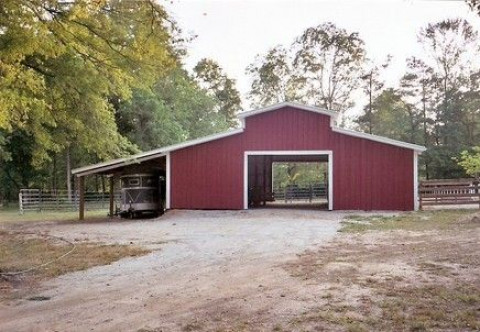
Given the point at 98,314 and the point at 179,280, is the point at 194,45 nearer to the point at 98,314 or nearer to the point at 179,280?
the point at 179,280

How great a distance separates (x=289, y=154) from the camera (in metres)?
19.7

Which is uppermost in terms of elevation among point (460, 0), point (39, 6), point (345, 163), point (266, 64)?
point (266, 64)

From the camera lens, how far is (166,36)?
6805 millimetres

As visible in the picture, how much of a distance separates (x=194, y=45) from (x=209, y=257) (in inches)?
172

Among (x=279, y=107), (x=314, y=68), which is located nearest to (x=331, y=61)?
(x=314, y=68)

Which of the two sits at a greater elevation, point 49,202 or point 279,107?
point 279,107

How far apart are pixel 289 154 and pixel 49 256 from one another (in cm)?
1208

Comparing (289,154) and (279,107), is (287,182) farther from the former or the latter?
(279,107)

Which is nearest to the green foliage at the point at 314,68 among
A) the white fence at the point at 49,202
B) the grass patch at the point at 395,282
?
the white fence at the point at 49,202

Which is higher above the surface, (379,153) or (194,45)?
(194,45)

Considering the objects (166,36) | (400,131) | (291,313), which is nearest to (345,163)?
(166,36)

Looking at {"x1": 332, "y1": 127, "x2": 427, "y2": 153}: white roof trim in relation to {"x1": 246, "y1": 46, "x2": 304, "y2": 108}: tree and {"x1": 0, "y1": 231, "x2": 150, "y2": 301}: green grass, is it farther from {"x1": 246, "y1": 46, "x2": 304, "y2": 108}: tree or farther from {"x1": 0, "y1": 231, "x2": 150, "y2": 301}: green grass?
{"x1": 246, "y1": 46, "x2": 304, "y2": 108}: tree

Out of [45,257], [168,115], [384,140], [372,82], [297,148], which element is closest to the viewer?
[45,257]

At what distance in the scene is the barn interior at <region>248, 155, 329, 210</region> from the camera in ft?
80.0
